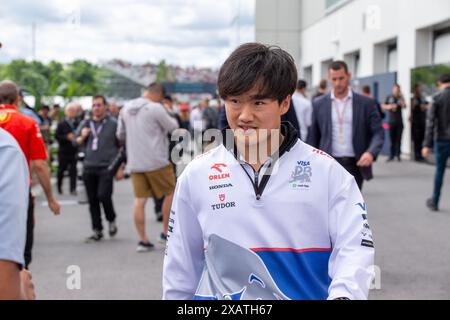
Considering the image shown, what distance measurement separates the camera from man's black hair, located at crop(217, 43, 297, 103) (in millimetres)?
2695

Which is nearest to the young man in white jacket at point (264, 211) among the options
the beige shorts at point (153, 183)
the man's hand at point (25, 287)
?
the man's hand at point (25, 287)

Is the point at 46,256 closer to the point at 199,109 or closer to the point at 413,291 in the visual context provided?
the point at 413,291

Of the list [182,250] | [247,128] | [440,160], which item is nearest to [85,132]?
[440,160]

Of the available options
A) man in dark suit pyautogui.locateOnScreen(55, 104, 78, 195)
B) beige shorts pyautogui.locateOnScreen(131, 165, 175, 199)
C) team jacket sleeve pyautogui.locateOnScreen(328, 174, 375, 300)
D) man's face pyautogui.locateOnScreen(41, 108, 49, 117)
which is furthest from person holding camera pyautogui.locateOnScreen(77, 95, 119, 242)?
man's face pyautogui.locateOnScreen(41, 108, 49, 117)

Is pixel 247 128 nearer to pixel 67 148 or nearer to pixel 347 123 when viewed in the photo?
pixel 347 123

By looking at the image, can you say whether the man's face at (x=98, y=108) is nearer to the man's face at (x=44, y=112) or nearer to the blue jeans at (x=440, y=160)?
the blue jeans at (x=440, y=160)

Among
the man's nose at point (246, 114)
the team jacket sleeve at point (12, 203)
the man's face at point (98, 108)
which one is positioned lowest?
the team jacket sleeve at point (12, 203)

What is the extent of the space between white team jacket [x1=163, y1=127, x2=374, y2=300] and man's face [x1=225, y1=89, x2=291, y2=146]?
12cm

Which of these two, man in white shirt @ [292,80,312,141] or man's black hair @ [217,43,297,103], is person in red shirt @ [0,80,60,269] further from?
man in white shirt @ [292,80,312,141]

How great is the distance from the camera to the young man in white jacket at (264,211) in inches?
106
